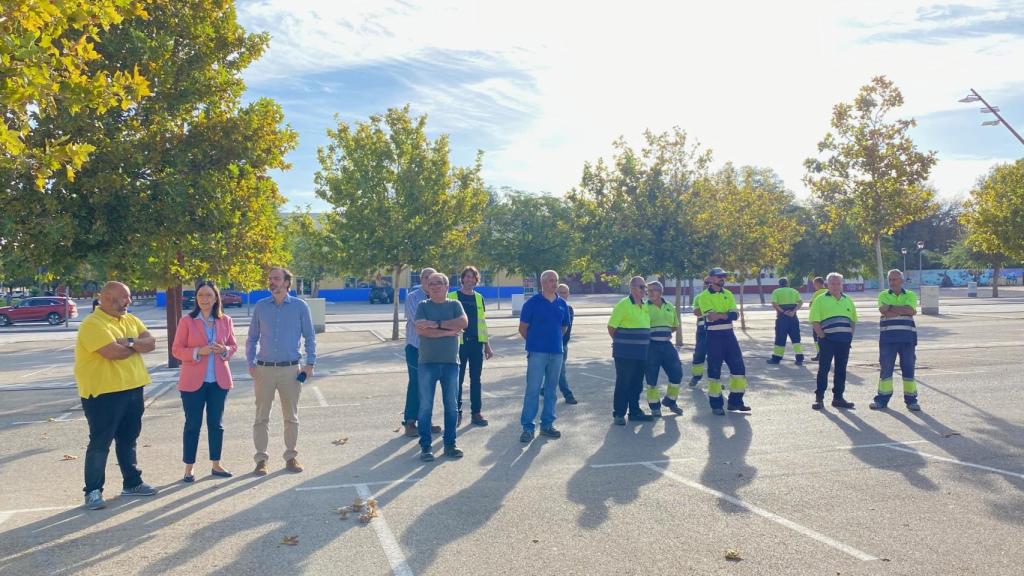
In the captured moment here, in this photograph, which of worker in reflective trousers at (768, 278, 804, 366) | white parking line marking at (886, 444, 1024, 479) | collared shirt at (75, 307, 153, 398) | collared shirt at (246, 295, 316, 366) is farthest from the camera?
worker in reflective trousers at (768, 278, 804, 366)

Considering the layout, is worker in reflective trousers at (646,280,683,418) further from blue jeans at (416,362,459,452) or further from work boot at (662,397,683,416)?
blue jeans at (416,362,459,452)

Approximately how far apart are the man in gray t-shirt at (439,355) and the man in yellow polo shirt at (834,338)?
5.45 metres

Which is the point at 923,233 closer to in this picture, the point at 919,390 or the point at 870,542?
the point at 919,390

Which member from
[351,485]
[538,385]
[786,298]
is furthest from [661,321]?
[786,298]

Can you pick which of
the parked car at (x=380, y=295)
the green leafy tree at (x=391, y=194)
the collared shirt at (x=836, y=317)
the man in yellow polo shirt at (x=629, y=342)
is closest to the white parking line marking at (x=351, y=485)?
Answer: the man in yellow polo shirt at (x=629, y=342)

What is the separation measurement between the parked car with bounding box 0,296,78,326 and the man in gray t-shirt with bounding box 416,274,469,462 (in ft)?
123

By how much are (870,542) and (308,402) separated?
29.0ft

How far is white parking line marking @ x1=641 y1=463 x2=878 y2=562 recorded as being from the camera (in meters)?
5.00

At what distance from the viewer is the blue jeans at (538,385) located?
8.75 metres

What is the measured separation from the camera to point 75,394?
1346 centimetres

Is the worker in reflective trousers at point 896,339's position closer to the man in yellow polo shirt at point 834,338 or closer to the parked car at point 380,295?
the man in yellow polo shirt at point 834,338

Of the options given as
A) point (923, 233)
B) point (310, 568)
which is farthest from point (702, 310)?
point (923, 233)

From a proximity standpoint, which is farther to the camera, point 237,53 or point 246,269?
point 246,269

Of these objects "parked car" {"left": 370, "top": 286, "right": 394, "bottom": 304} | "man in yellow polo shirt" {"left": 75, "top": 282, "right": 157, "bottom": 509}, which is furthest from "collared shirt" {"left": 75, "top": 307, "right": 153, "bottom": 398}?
"parked car" {"left": 370, "top": 286, "right": 394, "bottom": 304}
